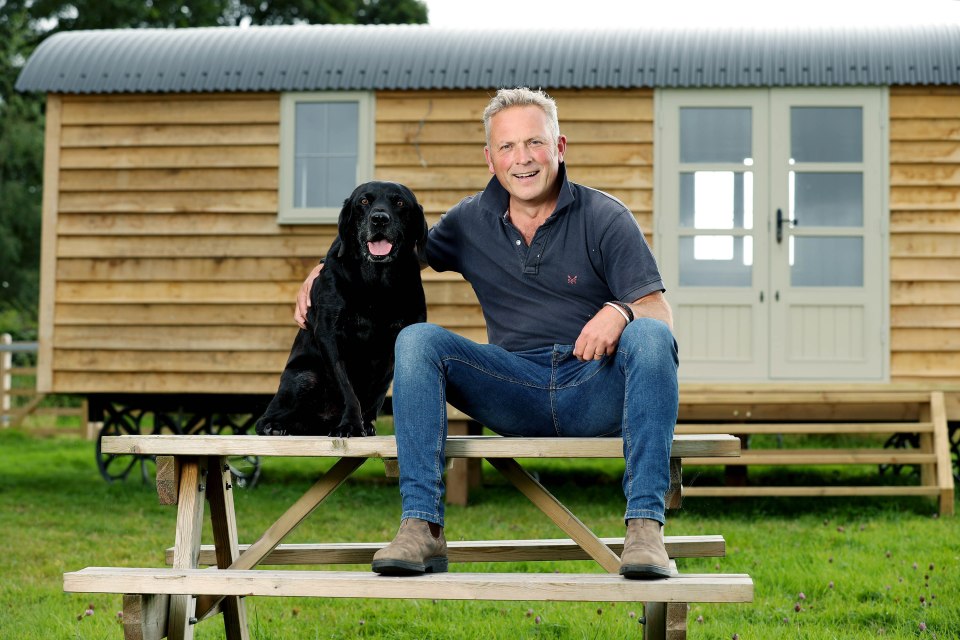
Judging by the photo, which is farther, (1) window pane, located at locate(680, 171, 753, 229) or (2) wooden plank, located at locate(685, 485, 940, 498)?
(1) window pane, located at locate(680, 171, 753, 229)

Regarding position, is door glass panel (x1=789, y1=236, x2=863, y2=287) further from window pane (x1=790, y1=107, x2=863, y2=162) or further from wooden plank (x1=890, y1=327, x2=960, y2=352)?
window pane (x1=790, y1=107, x2=863, y2=162)

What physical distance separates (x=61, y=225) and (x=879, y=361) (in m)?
6.19

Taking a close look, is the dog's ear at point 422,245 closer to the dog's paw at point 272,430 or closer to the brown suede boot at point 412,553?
the dog's paw at point 272,430

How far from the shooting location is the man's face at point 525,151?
293 centimetres

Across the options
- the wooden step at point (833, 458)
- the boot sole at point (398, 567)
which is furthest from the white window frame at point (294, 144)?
the boot sole at point (398, 567)

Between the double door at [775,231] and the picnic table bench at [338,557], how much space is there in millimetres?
4613

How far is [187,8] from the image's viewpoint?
22.5 meters

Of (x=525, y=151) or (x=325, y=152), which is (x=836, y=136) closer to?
(x=325, y=152)

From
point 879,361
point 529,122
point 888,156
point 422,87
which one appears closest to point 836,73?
point 888,156

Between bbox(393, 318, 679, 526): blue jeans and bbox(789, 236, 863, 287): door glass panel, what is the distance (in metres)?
5.24

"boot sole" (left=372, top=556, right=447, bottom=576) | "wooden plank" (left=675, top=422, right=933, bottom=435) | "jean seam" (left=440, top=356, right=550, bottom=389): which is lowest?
"wooden plank" (left=675, top=422, right=933, bottom=435)

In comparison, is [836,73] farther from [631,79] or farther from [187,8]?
[187,8]

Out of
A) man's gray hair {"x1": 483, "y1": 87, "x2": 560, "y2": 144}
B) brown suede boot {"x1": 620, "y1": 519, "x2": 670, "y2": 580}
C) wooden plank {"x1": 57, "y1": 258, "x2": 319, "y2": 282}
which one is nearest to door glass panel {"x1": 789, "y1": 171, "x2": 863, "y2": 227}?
wooden plank {"x1": 57, "y1": 258, "x2": 319, "y2": 282}

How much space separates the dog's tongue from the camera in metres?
3.02
